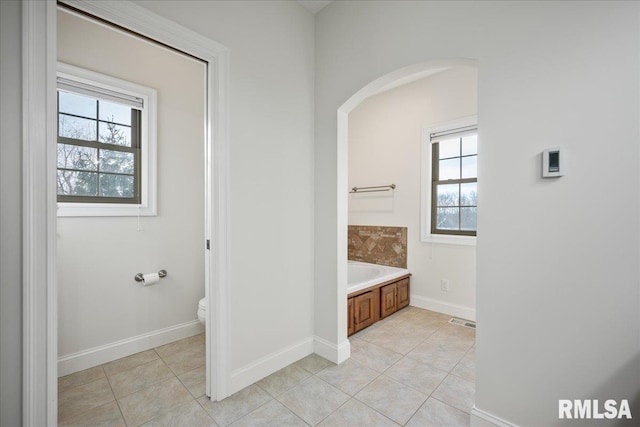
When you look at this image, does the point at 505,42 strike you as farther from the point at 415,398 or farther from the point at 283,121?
the point at 415,398

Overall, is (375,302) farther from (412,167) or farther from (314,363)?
(412,167)

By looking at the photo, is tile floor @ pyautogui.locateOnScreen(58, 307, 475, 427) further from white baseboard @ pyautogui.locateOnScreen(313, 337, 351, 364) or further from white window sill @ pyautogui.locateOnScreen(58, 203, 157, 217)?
white window sill @ pyautogui.locateOnScreen(58, 203, 157, 217)

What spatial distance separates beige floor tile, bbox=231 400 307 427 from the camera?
1.60 metres

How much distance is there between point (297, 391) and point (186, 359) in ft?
3.42

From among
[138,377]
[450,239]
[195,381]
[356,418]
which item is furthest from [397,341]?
[138,377]

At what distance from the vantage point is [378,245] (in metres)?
3.90

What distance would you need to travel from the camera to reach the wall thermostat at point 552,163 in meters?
1.32

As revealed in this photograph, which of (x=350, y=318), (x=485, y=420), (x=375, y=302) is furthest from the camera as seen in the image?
(x=375, y=302)

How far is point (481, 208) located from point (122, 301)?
276 centimetres

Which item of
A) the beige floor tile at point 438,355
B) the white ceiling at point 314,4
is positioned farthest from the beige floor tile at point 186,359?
the white ceiling at point 314,4

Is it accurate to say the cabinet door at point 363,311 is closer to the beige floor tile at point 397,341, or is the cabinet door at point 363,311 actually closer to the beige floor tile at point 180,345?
the beige floor tile at point 397,341

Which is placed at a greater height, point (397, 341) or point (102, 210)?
point (102, 210)

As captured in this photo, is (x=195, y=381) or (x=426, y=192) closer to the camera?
(x=195, y=381)

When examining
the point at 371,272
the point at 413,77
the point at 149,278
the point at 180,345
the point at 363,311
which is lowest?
the point at 180,345
